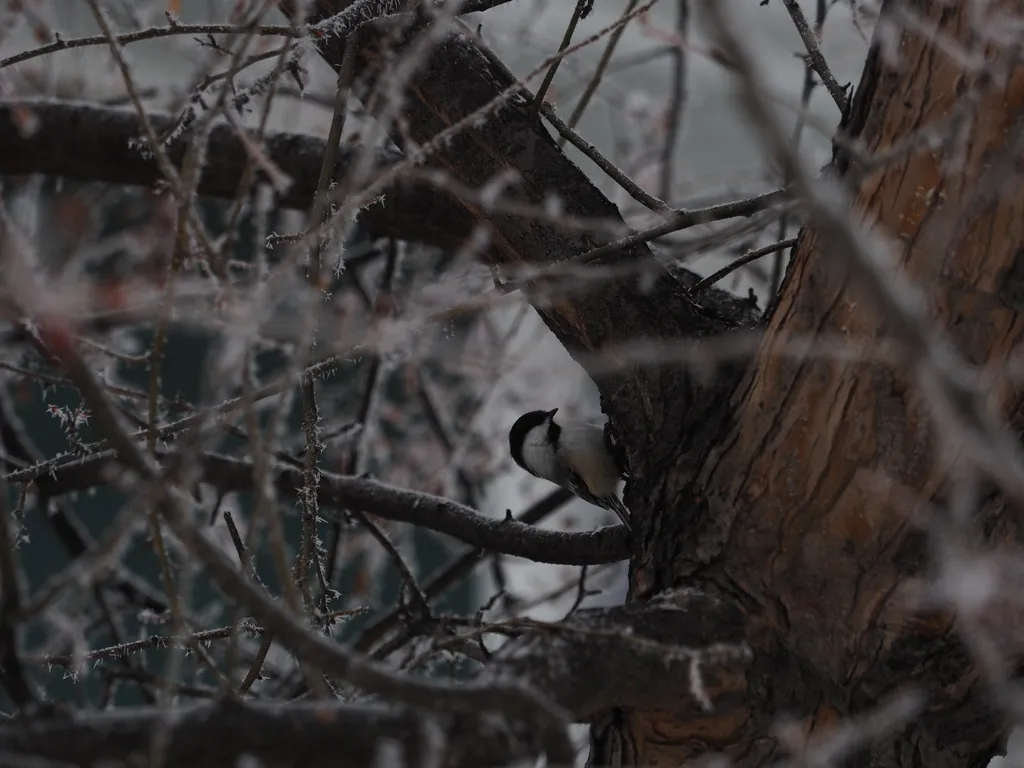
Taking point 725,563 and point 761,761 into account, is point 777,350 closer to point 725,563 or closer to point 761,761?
point 725,563

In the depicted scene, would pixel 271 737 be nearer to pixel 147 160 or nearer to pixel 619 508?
pixel 619 508

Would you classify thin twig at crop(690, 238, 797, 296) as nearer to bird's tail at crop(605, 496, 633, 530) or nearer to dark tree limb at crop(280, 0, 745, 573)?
dark tree limb at crop(280, 0, 745, 573)

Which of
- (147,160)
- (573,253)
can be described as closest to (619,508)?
(573,253)

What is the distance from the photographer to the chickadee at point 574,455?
1168 millimetres

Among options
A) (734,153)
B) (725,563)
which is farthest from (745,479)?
(734,153)

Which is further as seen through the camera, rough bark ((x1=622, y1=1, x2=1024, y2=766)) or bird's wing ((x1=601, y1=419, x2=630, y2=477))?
bird's wing ((x1=601, y1=419, x2=630, y2=477))

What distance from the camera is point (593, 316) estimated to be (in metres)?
0.90

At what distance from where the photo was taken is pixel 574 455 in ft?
4.24

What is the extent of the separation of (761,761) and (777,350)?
28cm

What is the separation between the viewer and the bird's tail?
1039mm

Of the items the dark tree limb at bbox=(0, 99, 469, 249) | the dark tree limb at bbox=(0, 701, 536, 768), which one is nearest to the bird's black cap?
the dark tree limb at bbox=(0, 99, 469, 249)

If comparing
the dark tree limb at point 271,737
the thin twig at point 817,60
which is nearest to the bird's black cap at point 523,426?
the thin twig at point 817,60

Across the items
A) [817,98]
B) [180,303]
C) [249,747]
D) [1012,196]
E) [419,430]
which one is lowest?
[249,747]

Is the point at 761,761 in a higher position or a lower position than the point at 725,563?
lower
